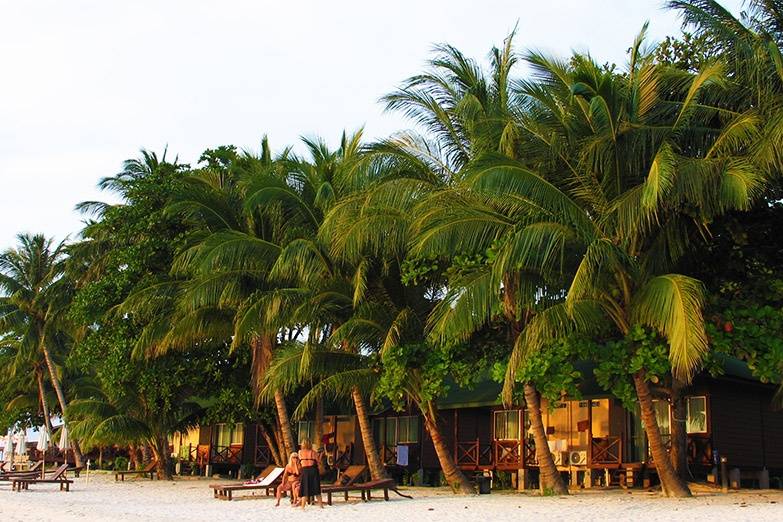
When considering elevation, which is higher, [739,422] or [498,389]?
[498,389]

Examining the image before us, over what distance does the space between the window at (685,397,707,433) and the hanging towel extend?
8.32 m

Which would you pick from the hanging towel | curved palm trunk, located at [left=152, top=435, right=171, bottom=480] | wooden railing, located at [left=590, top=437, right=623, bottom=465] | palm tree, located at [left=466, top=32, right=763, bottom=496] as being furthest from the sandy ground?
curved palm trunk, located at [left=152, top=435, right=171, bottom=480]

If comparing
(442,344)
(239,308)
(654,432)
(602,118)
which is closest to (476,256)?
(442,344)

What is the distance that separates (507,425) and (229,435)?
14.6 meters

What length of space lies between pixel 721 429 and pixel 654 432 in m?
5.99

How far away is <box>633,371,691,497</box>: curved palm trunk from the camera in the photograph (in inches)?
613

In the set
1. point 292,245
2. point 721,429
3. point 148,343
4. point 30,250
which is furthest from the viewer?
point 30,250

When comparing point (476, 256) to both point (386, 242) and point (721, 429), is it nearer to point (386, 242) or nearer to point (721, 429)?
point (386, 242)

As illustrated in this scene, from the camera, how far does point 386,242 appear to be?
1798 cm

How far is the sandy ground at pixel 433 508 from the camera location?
42.9 feet

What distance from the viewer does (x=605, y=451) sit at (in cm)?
2078

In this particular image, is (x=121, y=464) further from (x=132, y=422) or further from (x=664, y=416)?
(x=664, y=416)

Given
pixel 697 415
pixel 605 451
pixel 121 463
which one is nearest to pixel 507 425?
pixel 605 451

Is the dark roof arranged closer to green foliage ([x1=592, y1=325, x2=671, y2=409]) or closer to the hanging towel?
the hanging towel
